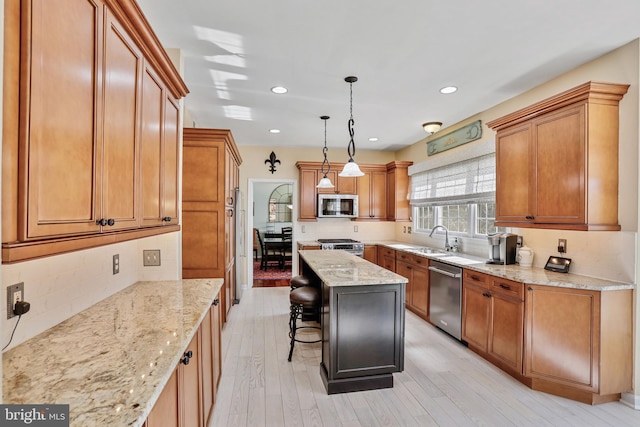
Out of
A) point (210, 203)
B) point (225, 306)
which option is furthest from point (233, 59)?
point (225, 306)

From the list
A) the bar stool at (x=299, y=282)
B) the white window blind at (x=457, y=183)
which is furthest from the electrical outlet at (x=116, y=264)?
the white window blind at (x=457, y=183)

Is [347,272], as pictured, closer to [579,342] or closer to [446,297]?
[446,297]

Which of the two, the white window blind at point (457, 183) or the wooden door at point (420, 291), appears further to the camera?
the wooden door at point (420, 291)

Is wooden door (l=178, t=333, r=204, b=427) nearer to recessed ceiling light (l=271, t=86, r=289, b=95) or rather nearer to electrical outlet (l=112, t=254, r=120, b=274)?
electrical outlet (l=112, t=254, r=120, b=274)

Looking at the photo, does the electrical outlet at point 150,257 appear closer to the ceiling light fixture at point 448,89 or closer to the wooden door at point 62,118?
the wooden door at point 62,118

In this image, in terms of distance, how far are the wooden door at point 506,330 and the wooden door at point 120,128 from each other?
2824 mm

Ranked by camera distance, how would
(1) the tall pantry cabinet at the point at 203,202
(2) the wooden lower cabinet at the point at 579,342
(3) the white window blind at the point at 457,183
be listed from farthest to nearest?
(3) the white window blind at the point at 457,183
(1) the tall pantry cabinet at the point at 203,202
(2) the wooden lower cabinet at the point at 579,342

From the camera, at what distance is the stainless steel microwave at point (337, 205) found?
19.4 ft

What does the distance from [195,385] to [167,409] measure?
0.51 meters

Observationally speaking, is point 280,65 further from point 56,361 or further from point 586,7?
point 56,361

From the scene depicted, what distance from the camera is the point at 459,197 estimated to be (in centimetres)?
446

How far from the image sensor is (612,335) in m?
2.37

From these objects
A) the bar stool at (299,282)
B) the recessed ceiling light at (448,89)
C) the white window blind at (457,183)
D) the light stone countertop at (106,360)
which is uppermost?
the recessed ceiling light at (448,89)

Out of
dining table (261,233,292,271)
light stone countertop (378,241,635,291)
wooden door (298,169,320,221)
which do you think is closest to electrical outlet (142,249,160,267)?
light stone countertop (378,241,635,291)
